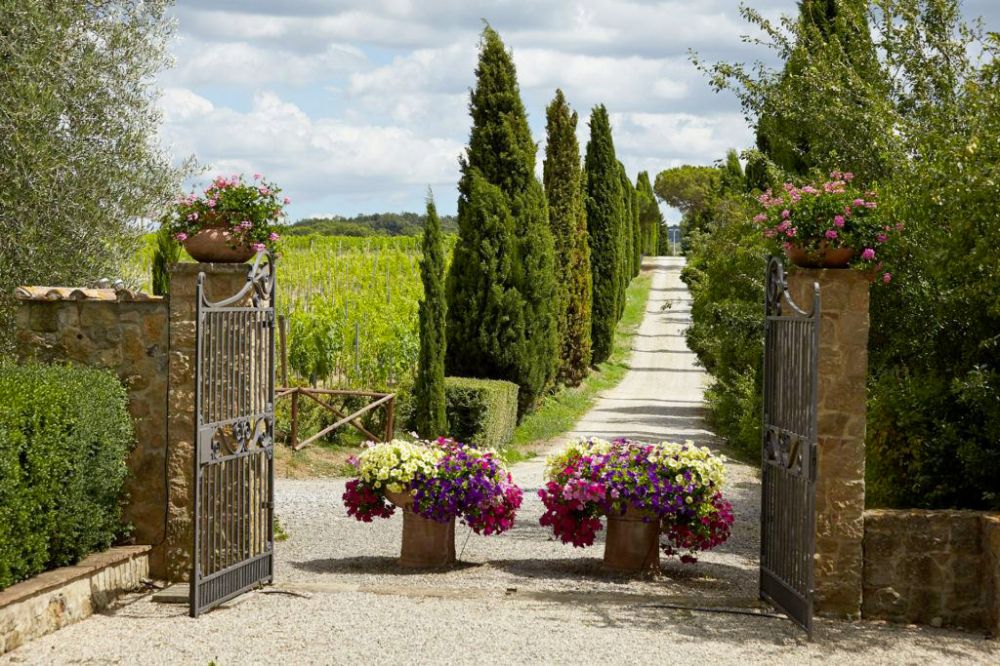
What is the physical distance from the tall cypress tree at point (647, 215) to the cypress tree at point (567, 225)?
36.1 m

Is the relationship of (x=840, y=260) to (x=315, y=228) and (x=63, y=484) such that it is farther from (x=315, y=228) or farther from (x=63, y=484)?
(x=315, y=228)

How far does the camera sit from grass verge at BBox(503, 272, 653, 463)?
1657 cm

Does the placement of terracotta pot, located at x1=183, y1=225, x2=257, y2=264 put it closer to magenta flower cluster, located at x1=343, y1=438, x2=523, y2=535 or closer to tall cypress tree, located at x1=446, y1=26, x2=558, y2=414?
magenta flower cluster, located at x1=343, y1=438, x2=523, y2=535

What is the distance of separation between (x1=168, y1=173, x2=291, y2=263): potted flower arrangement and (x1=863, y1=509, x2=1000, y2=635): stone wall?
157 inches

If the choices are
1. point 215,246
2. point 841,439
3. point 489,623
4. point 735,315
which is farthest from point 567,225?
point 489,623

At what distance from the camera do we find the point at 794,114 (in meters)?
9.19

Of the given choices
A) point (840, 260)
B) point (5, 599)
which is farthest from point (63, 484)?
point (840, 260)

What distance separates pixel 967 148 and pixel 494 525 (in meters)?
3.73

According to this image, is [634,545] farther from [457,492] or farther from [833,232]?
[833,232]

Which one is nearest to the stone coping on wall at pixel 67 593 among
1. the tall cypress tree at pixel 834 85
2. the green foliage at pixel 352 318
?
the green foliage at pixel 352 318

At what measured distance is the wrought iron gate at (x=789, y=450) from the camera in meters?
5.82

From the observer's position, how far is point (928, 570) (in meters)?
6.41

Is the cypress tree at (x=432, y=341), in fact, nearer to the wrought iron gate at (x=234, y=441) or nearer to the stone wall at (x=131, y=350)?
the wrought iron gate at (x=234, y=441)

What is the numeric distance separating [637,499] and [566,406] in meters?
13.6
